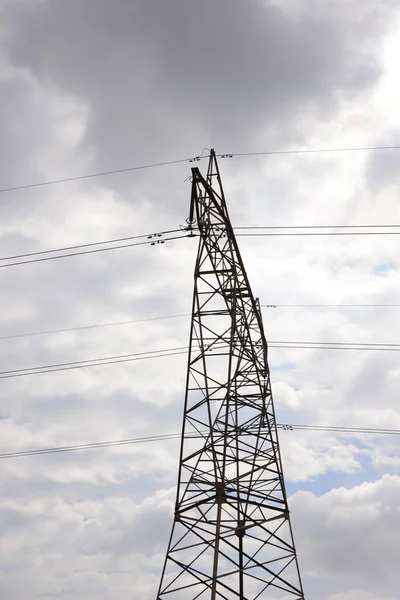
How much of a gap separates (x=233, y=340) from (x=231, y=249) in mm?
4151

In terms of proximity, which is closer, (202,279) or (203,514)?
(203,514)

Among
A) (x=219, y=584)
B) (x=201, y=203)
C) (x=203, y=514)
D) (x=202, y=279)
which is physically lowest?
(x=219, y=584)

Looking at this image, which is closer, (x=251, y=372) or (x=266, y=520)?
(x=266, y=520)

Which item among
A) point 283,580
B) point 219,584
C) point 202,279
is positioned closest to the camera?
point 219,584

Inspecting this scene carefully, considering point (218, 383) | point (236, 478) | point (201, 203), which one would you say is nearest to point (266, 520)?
point (236, 478)

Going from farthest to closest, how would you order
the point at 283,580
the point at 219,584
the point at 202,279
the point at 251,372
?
the point at 251,372, the point at 202,279, the point at 283,580, the point at 219,584

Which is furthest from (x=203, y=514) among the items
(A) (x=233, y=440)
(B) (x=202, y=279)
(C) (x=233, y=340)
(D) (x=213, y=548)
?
(B) (x=202, y=279)

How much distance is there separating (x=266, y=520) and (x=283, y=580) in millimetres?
2221

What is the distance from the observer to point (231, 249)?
30.3 m

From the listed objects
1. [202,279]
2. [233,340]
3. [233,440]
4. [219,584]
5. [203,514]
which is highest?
[202,279]

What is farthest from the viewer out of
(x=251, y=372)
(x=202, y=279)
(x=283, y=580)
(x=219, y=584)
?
(x=251, y=372)

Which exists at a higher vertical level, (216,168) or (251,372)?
(216,168)

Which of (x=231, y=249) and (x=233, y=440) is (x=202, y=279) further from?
(x=233, y=440)

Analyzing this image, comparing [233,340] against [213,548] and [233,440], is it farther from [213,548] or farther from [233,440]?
[213,548]
